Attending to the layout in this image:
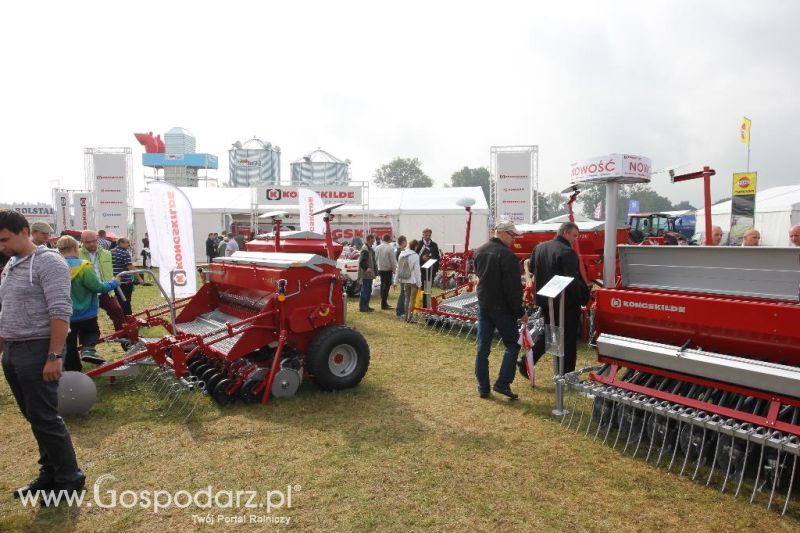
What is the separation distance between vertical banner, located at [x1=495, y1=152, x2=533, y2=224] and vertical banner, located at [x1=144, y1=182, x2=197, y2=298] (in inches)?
445

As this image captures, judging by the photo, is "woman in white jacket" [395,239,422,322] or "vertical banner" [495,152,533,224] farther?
"vertical banner" [495,152,533,224]

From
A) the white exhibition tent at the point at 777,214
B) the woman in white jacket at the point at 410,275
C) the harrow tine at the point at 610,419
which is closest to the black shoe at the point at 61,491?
the harrow tine at the point at 610,419

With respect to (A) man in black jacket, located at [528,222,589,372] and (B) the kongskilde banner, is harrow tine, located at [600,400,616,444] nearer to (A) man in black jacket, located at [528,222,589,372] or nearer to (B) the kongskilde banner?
(A) man in black jacket, located at [528,222,589,372]

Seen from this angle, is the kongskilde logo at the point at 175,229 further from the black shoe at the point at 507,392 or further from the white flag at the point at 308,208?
the white flag at the point at 308,208

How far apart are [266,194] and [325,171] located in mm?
12804

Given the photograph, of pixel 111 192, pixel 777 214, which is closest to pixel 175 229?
pixel 111 192

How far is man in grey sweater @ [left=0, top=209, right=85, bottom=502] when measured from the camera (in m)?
3.02

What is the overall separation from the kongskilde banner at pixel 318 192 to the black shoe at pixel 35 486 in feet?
48.7

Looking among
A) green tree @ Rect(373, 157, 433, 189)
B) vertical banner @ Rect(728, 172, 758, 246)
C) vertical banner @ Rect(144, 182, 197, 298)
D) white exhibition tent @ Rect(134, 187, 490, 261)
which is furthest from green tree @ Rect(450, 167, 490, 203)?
vertical banner @ Rect(144, 182, 197, 298)

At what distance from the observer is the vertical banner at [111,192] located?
19922 mm

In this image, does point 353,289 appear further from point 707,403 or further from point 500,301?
point 707,403

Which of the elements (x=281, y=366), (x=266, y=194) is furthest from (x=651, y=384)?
(x=266, y=194)

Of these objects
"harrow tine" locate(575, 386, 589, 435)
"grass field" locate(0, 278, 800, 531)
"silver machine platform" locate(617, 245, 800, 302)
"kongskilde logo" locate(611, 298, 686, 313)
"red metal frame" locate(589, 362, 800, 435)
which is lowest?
"grass field" locate(0, 278, 800, 531)

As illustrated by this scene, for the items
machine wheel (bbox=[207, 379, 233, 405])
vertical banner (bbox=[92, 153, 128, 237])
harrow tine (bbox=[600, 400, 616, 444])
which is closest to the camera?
harrow tine (bbox=[600, 400, 616, 444])
